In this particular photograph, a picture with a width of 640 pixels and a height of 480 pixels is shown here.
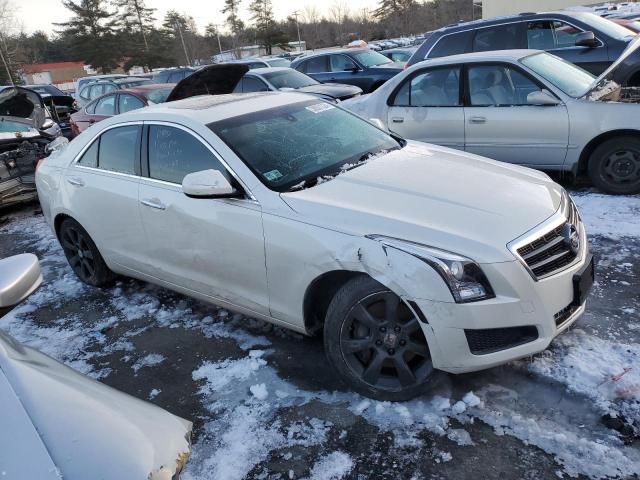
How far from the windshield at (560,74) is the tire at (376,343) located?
13.4ft

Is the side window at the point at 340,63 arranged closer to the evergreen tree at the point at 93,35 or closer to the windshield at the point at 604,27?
the windshield at the point at 604,27

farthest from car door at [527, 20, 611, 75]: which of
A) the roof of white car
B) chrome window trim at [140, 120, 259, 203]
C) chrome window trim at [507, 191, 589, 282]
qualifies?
chrome window trim at [140, 120, 259, 203]

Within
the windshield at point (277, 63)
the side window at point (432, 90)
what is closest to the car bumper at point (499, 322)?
the side window at point (432, 90)

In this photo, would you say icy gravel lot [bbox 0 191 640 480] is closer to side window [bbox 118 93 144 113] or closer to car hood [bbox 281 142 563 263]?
car hood [bbox 281 142 563 263]

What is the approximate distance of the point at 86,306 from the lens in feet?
15.5

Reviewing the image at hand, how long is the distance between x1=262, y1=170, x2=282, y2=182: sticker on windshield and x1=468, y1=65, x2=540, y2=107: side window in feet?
12.2

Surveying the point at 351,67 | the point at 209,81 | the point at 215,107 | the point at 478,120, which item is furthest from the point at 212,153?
the point at 351,67

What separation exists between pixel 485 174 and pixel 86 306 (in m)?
3.57

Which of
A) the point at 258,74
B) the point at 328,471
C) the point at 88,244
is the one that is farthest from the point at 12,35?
the point at 328,471

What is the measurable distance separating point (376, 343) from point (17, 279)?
1.77 metres

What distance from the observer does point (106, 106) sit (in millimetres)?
10484

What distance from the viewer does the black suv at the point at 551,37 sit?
27.2 feet

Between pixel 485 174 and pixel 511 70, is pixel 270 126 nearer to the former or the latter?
pixel 485 174

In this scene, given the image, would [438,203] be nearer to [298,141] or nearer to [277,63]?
[298,141]
